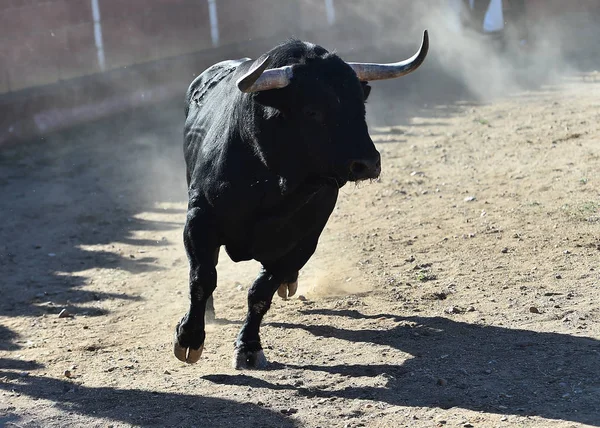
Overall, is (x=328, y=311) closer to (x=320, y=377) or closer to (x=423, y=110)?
(x=320, y=377)

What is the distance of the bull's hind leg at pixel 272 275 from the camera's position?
5.58m

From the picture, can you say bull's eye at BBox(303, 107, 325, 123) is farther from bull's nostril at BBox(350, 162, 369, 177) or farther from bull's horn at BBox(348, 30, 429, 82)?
bull's horn at BBox(348, 30, 429, 82)

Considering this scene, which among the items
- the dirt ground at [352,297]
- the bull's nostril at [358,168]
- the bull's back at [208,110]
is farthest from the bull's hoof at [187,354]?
the bull's nostril at [358,168]

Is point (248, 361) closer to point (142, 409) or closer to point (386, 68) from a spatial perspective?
point (142, 409)

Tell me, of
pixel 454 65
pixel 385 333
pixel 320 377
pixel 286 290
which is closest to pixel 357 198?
pixel 286 290

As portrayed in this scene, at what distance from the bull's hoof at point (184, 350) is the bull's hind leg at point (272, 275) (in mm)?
239

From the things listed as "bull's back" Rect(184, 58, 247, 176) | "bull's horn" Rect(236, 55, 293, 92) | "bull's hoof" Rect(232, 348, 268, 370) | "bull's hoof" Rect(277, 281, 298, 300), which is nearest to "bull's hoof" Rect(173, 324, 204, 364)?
"bull's hoof" Rect(232, 348, 268, 370)

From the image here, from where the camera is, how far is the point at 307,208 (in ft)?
18.3

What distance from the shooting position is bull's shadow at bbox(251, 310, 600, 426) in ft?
15.6

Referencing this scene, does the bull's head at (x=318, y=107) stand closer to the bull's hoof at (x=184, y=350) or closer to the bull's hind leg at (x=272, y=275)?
the bull's hind leg at (x=272, y=275)

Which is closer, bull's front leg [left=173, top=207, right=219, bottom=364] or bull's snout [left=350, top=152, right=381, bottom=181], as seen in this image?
bull's snout [left=350, top=152, right=381, bottom=181]

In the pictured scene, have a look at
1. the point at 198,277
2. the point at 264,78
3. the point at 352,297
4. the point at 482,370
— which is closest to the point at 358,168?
the point at 264,78

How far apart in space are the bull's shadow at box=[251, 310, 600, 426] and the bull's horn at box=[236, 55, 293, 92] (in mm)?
1646

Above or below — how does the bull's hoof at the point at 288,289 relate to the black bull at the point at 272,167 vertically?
below
